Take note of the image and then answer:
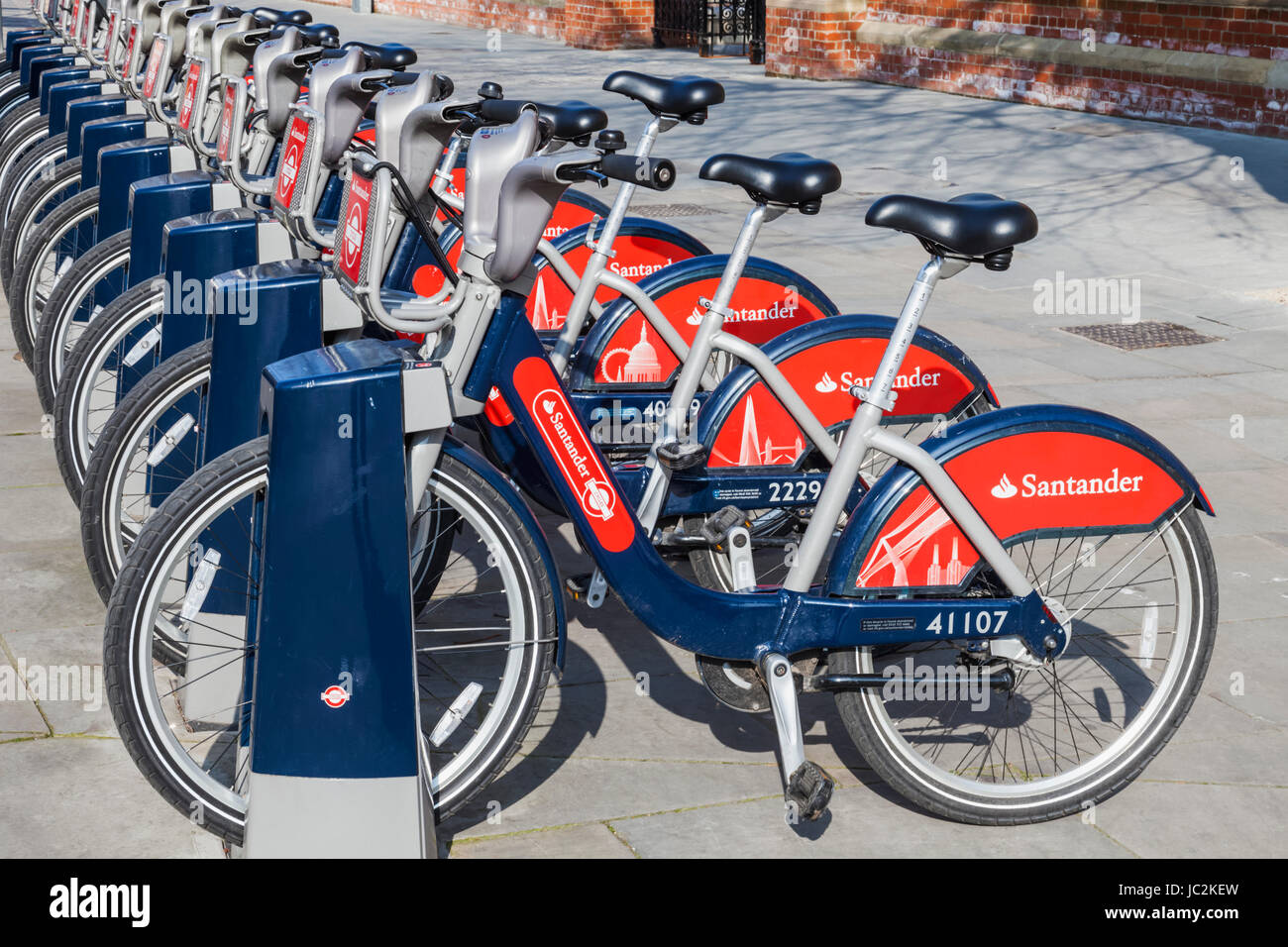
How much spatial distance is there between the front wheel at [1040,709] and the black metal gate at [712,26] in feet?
47.9

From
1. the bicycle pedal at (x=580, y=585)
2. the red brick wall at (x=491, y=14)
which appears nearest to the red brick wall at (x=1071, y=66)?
the red brick wall at (x=491, y=14)

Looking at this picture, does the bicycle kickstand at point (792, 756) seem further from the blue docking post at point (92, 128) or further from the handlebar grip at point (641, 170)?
the blue docking post at point (92, 128)

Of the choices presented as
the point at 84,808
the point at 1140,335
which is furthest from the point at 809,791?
the point at 1140,335

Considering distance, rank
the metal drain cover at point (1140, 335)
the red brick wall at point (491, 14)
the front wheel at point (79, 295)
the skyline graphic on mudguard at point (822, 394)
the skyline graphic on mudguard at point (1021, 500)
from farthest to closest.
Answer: the red brick wall at point (491, 14) < the metal drain cover at point (1140, 335) < the front wheel at point (79, 295) < the skyline graphic on mudguard at point (822, 394) < the skyline graphic on mudguard at point (1021, 500)

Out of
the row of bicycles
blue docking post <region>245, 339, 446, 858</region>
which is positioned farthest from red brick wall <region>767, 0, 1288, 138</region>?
blue docking post <region>245, 339, 446, 858</region>

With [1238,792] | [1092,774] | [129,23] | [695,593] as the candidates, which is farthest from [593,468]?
[129,23]

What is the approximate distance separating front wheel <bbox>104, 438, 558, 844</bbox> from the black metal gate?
14881 mm

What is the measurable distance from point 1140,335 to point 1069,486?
14.2ft

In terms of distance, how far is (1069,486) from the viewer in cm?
319

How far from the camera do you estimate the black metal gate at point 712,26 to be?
18.4m

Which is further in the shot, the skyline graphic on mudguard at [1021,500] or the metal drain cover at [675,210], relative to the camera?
the metal drain cover at [675,210]
